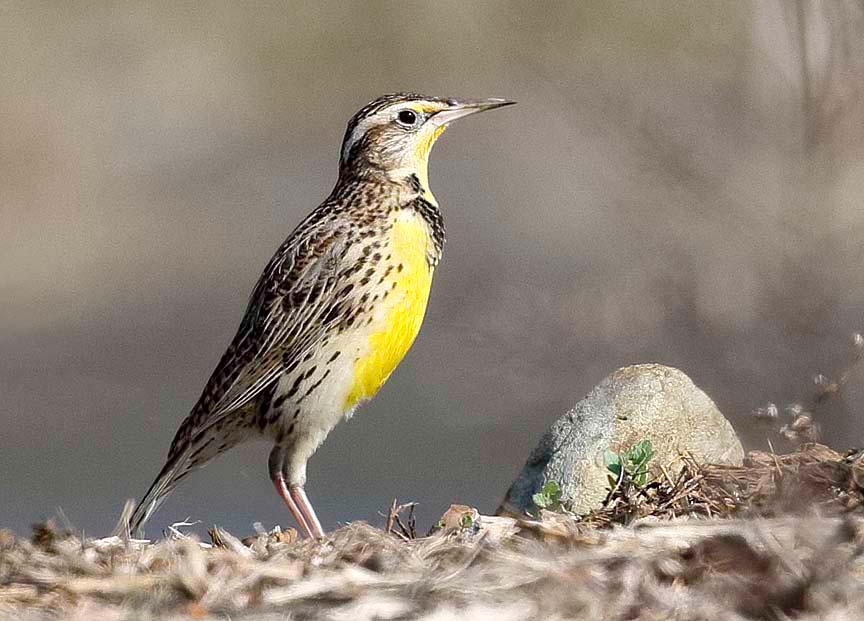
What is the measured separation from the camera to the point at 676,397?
582cm

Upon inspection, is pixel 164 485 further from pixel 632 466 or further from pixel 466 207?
pixel 466 207

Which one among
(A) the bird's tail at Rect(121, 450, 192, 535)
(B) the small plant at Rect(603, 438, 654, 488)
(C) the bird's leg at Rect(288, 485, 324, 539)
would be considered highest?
(B) the small plant at Rect(603, 438, 654, 488)

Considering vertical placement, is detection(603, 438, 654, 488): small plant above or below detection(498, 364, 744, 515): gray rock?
above

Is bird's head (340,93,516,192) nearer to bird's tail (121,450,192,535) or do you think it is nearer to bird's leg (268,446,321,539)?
bird's leg (268,446,321,539)

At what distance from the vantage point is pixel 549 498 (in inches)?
207

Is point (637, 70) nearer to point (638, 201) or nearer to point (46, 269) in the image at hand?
point (638, 201)

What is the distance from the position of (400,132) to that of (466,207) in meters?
10.4

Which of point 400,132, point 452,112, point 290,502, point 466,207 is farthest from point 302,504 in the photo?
point 466,207

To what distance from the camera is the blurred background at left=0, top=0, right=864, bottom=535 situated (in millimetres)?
3846

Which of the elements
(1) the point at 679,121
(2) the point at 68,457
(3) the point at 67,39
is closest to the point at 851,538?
(1) the point at 679,121

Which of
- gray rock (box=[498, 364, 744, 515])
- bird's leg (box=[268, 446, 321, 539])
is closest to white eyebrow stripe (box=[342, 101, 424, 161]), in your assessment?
bird's leg (box=[268, 446, 321, 539])

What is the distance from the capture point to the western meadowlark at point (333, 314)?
723cm

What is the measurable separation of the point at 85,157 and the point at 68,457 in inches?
254

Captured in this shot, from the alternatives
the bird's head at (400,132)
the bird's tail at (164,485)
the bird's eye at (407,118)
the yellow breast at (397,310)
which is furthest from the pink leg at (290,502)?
the bird's eye at (407,118)
